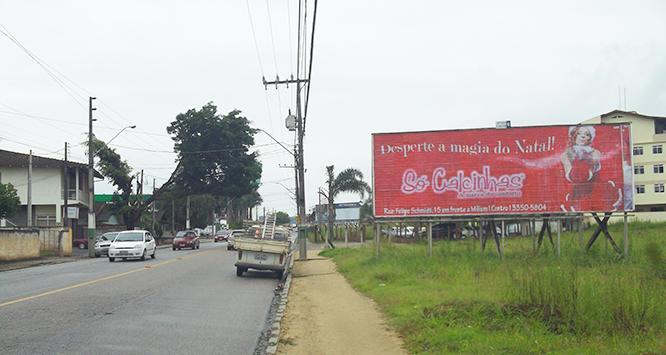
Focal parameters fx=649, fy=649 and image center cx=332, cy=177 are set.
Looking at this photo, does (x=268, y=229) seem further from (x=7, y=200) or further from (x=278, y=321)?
(x=7, y=200)

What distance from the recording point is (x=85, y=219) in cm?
5825

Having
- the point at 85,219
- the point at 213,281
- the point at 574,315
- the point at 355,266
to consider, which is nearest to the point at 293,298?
the point at 213,281

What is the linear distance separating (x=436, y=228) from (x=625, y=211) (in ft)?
98.4

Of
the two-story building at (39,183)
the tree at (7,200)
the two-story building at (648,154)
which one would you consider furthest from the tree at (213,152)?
the two-story building at (648,154)

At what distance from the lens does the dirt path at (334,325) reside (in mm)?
9156

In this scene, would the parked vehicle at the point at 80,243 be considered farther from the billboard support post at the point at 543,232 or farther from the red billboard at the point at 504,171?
the billboard support post at the point at 543,232

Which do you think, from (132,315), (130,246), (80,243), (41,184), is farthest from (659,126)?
(132,315)

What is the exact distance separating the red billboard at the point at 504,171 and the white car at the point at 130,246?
15322 millimetres

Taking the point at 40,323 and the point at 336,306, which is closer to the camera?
the point at 40,323

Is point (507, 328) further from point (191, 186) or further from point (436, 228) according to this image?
point (191, 186)

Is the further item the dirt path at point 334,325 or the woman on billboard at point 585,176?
the woman on billboard at point 585,176

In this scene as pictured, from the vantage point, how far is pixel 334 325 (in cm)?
1115

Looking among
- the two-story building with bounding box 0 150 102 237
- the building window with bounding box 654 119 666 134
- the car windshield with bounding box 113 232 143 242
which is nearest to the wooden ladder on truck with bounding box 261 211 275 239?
the car windshield with bounding box 113 232 143 242

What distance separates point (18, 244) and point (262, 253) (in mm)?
21160
